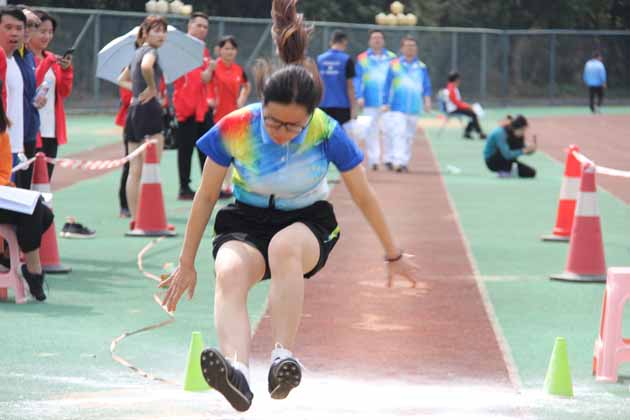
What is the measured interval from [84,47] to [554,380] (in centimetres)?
3179

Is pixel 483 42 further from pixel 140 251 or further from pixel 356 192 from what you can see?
pixel 356 192

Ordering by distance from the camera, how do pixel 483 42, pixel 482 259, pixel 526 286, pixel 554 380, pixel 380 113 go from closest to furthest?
pixel 554 380 < pixel 526 286 < pixel 482 259 < pixel 380 113 < pixel 483 42

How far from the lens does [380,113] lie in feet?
72.4

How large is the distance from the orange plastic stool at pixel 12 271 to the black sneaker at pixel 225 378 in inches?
167

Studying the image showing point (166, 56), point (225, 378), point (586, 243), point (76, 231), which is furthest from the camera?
point (166, 56)

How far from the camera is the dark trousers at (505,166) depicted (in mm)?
21266

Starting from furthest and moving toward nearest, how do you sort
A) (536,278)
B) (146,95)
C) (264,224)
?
(146,95), (536,278), (264,224)

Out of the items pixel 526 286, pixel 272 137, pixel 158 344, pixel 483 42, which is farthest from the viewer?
pixel 483 42

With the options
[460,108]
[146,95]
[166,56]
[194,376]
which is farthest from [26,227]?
[460,108]

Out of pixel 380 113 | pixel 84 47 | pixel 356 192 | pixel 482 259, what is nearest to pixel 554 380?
pixel 356 192

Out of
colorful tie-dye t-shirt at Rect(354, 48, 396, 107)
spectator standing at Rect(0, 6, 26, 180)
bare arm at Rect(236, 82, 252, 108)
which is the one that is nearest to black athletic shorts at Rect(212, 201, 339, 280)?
spectator standing at Rect(0, 6, 26, 180)

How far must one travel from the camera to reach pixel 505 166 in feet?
70.1

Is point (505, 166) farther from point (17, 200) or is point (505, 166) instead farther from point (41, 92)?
point (17, 200)

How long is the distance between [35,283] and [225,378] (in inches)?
174
